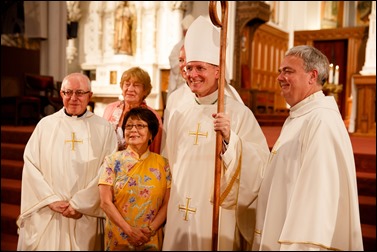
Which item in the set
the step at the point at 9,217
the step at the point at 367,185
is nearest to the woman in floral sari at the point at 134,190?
the step at the point at 9,217

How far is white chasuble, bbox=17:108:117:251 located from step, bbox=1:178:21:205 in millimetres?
1021

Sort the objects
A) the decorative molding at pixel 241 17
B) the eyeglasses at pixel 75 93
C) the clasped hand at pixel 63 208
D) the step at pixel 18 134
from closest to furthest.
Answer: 1. the eyeglasses at pixel 75 93
2. the clasped hand at pixel 63 208
3. the step at pixel 18 134
4. the decorative molding at pixel 241 17

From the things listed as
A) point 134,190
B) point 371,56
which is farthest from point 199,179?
point 371,56

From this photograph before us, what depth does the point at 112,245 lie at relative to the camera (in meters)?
2.33

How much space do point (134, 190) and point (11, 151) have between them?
1.12 meters

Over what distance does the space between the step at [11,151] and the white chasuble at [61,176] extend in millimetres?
746

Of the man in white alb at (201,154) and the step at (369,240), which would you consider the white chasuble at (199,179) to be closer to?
the man in white alb at (201,154)

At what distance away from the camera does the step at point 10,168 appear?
10.1 ft

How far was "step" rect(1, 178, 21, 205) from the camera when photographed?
323 centimetres

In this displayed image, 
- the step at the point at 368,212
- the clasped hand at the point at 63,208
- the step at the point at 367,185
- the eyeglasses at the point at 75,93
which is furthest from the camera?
the step at the point at 367,185

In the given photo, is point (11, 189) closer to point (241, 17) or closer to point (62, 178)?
point (62, 178)

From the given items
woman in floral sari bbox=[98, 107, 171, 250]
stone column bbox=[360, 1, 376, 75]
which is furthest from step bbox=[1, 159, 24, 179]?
stone column bbox=[360, 1, 376, 75]

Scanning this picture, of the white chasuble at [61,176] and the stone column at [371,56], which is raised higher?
the stone column at [371,56]

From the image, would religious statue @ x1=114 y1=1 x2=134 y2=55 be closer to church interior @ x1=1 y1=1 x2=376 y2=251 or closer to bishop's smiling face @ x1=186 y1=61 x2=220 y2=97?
church interior @ x1=1 y1=1 x2=376 y2=251
